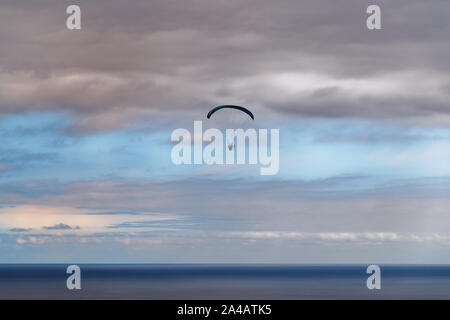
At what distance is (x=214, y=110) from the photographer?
5028 cm
